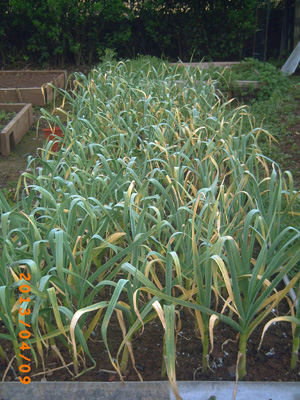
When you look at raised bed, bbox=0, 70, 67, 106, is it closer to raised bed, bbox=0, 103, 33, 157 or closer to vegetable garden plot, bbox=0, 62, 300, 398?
raised bed, bbox=0, 103, 33, 157

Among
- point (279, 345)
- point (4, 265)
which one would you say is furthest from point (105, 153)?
point (279, 345)

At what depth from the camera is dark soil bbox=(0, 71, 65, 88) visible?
7.23m

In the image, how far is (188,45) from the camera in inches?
355

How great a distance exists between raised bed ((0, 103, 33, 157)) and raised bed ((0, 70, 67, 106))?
0.41 metres

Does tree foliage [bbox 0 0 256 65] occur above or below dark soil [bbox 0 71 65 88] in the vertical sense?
above

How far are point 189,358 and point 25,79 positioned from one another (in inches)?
265

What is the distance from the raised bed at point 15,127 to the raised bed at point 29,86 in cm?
41

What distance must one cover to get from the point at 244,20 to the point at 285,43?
88 centimetres

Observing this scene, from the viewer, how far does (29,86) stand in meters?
7.17

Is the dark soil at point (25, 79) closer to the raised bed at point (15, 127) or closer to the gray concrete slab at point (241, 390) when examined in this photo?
the raised bed at point (15, 127)

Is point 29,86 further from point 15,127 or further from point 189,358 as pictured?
point 189,358
